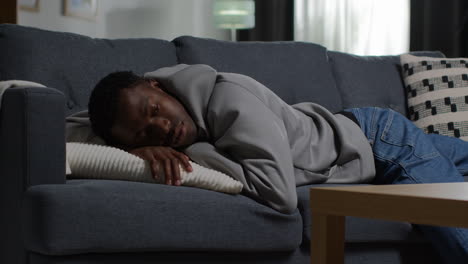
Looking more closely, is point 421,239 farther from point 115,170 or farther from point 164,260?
point 115,170

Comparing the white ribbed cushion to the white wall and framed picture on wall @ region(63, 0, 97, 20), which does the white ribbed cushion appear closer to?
the white wall

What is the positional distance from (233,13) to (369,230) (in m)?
3.17

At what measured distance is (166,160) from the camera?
1.60m

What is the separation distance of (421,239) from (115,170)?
0.80 meters

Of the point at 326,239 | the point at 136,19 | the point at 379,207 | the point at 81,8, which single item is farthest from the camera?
the point at 136,19

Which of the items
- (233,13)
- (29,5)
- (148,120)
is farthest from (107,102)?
(233,13)

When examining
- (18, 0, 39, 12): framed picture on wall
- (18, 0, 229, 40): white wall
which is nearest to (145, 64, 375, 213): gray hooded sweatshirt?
(18, 0, 39, 12): framed picture on wall

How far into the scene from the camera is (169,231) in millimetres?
1490

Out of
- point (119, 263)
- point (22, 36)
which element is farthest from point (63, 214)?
point (22, 36)

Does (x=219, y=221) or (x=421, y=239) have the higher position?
(x=219, y=221)

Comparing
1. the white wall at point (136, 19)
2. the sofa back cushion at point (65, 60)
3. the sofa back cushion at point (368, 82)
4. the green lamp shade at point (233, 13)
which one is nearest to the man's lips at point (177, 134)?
the sofa back cushion at point (65, 60)

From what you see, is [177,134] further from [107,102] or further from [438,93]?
[438,93]

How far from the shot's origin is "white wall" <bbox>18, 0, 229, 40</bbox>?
162 inches

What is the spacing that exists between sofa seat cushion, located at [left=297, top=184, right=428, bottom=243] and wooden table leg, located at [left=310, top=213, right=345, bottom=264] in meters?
0.49
